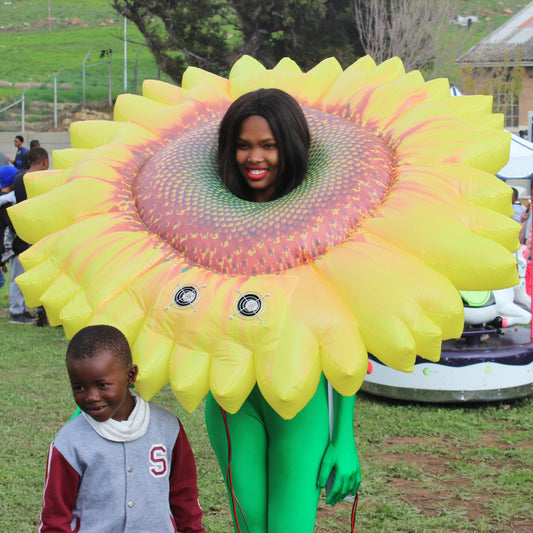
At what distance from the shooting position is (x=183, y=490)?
235 centimetres

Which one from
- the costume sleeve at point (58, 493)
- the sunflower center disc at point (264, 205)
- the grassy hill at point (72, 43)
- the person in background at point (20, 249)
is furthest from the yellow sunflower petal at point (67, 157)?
the grassy hill at point (72, 43)

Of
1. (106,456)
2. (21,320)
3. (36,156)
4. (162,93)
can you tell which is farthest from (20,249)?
(106,456)

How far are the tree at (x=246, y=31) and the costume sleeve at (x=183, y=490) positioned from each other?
22102 millimetres

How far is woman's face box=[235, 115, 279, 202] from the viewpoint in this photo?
2787 millimetres

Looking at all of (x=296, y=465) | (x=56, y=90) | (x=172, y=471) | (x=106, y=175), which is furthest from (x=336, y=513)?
(x=56, y=90)

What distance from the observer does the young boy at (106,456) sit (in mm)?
2115

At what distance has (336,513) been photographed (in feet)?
13.3

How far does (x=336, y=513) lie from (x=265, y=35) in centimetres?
2194

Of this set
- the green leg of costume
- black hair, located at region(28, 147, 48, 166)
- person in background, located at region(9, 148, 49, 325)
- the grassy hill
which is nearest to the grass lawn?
the green leg of costume

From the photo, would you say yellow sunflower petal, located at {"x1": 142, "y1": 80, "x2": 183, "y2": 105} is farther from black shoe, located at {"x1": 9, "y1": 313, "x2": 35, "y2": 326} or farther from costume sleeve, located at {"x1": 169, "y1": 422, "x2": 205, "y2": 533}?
black shoe, located at {"x1": 9, "y1": 313, "x2": 35, "y2": 326}

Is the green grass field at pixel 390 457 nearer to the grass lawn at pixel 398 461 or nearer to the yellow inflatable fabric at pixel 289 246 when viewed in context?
the grass lawn at pixel 398 461

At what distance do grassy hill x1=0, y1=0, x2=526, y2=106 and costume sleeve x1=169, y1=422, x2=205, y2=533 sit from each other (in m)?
25.4

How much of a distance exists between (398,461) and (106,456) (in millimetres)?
2879

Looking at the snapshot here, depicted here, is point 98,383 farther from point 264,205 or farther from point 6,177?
point 6,177
